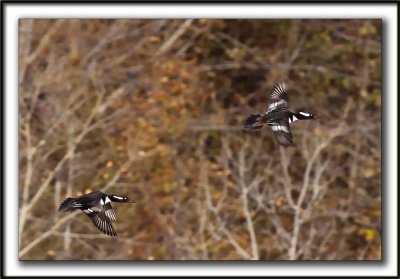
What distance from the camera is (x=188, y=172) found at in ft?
40.1

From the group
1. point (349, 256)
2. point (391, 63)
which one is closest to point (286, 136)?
point (391, 63)

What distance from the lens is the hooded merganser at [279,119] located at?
884 centimetres

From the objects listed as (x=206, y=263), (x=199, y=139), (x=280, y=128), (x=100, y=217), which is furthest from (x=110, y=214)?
(x=199, y=139)

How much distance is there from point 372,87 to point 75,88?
90.1 inches

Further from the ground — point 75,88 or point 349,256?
point 75,88

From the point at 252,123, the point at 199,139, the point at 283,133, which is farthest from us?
the point at 199,139

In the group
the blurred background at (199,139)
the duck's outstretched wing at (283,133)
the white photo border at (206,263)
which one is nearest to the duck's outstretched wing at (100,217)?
the white photo border at (206,263)

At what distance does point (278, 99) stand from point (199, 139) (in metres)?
3.13

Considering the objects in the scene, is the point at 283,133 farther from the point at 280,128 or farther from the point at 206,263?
the point at 206,263

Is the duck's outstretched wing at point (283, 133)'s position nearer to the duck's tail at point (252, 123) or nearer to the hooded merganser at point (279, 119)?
the hooded merganser at point (279, 119)

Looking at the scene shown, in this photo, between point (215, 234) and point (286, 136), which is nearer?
point (286, 136)

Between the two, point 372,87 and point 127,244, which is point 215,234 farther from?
point 372,87

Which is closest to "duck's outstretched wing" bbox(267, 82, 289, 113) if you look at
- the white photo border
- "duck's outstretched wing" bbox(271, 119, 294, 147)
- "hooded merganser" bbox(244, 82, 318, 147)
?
"hooded merganser" bbox(244, 82, 318, 147)

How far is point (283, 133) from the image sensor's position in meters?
8.91
